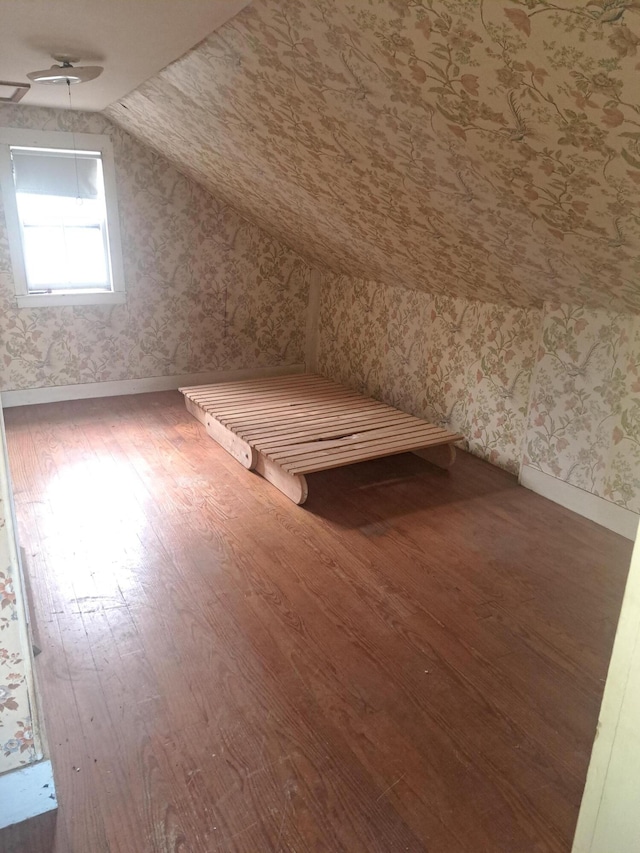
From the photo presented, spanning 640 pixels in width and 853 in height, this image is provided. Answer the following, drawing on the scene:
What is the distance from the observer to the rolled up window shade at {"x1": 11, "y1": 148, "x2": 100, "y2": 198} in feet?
11.8

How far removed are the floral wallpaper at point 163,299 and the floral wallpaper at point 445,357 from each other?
0.55 meters

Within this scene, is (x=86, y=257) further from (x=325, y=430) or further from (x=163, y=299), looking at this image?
(x=325, y=430)

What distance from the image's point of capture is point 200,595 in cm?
203

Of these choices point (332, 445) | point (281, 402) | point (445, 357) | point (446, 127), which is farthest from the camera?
point (281, 402)

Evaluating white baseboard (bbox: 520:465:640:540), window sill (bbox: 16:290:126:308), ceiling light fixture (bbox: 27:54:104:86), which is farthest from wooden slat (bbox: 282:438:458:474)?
window sill (bbox: 16:290:126:308)

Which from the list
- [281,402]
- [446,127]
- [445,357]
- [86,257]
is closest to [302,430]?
[281,402]

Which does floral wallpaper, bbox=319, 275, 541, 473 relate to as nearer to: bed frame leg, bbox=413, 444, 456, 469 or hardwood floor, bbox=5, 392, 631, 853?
bed frame leg, bbox=413, 444, 456, 469

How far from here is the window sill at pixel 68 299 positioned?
3764 mm

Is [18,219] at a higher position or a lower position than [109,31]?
lower

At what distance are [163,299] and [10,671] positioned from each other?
332cm

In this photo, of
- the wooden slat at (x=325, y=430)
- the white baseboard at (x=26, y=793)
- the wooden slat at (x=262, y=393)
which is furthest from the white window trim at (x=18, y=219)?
the white baseboard at (x=26, y=793)

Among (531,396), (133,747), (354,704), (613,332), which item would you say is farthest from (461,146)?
(133,747)

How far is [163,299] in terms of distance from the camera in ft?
13.7

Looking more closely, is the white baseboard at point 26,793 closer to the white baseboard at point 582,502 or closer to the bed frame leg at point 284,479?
the bed frame leg at point 284,479
